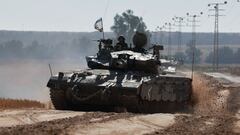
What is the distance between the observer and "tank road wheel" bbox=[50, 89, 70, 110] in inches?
663

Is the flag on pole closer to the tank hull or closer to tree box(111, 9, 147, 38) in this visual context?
the tank hull

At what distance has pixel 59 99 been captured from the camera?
17125mm

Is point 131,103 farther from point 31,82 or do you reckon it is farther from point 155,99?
point 31,82

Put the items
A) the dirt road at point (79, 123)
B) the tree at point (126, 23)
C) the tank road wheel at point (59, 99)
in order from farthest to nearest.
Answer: the tree at point (126, 23), the tank road wheel at point (59, 99), the dirt road at point (79, 123)

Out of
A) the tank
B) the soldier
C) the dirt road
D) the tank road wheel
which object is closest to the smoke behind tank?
the soldier

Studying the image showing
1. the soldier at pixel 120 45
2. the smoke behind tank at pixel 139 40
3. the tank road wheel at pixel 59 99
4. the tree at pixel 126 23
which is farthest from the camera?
the tree at pixel 126 23

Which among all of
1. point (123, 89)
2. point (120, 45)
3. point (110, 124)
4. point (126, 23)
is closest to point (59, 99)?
point (123, 89)

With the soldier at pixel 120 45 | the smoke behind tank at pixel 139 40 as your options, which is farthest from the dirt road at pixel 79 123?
the smoke behind tank at pixel 139 40

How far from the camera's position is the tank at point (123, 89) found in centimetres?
1595

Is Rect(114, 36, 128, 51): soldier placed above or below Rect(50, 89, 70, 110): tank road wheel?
above

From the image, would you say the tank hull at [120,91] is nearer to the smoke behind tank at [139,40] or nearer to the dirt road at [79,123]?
the dirt road at [79,123]

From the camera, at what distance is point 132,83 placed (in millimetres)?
15922

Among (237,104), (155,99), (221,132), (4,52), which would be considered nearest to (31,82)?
(237,104)

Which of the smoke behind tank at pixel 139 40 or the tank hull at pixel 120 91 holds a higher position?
the smoke behind tank at pixel 139 40
